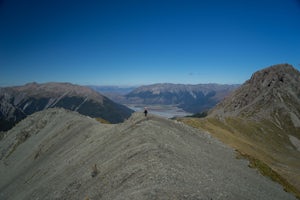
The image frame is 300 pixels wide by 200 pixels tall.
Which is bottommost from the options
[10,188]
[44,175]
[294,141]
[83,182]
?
[294,141]

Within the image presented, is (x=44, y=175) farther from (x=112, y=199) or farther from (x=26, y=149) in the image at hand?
(x=26, y=149)

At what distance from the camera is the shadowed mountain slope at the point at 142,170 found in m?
24.3

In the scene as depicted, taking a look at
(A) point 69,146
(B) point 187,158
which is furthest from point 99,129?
(B) point 187,158

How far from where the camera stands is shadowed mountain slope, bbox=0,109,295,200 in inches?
955

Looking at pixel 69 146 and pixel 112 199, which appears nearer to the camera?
pixel 112 199

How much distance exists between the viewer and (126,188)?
2508 cm

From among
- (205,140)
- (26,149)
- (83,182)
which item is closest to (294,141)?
(205,140)

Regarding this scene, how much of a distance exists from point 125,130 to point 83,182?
14.0 meters

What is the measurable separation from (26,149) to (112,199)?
6821 cm

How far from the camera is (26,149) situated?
82625 mm

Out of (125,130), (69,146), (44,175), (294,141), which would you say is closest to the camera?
(125,130)

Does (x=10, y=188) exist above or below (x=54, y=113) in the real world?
below

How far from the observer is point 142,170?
2697 centimetres

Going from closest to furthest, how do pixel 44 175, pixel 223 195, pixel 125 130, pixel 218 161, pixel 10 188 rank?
pixel 223 195
pixel 218 161
pixel 125 130
pixel 44 175
pixel 10 188
